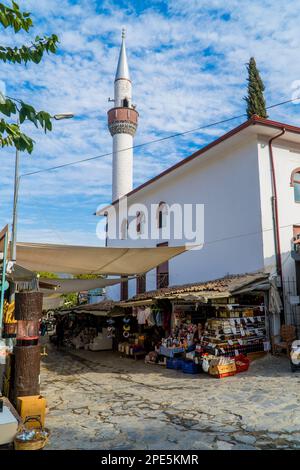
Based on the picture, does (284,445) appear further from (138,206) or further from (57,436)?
(138,206)

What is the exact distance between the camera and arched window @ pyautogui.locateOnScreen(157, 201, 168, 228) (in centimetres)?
1730

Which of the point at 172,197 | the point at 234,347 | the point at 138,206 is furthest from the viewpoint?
the point at 138,206

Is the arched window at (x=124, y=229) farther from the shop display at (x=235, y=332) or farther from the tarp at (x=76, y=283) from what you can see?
the shop display at (x=235, y=332)

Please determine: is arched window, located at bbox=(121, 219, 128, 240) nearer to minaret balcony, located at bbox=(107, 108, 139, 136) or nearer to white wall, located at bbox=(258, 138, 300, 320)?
minaret balcony, located at bbox=(107, 108, 139, 136)

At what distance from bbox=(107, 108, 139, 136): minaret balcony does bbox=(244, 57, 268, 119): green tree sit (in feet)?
30.2

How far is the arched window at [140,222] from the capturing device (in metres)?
19.4

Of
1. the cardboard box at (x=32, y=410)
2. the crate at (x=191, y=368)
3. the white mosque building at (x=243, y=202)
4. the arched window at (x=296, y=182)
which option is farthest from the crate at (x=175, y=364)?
the arched window at (x=296, y=182)

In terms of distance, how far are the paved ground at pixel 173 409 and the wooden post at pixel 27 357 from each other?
739 mm

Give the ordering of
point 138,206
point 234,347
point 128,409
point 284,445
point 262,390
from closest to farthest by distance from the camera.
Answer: point 284,445, point 128,409, point 262,390, point 234,347, point 138,206

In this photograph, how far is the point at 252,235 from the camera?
11883 millimetres

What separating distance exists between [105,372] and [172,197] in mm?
8337

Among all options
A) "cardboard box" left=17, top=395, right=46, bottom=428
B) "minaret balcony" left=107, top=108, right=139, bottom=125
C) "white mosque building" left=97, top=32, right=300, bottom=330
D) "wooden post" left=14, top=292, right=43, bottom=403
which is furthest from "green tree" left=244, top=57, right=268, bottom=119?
"cardboard box" left=17, top=395, right=46, bottom=428

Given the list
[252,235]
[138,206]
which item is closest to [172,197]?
[138,206]

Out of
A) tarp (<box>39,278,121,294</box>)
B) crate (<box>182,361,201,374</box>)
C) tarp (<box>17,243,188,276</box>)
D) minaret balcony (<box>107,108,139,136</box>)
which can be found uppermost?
minaret balcony (<box>107,108,139,136</box>)
